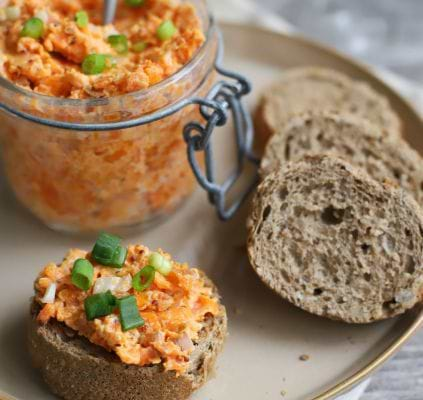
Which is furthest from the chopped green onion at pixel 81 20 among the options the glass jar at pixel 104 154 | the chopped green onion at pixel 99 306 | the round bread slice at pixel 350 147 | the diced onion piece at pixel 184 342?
the diced onion piece at pixel 184 342

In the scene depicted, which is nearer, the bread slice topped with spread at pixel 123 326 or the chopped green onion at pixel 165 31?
the bread slice topped with spread at pixel 123 326

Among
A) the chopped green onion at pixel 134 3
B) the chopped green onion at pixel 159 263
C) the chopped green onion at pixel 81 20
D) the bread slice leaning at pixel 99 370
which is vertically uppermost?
the chopped green onion at pixel 134 3

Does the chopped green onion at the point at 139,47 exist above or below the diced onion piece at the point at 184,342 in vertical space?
above

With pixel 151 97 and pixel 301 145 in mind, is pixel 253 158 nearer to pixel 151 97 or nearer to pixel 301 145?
pixel 301 145

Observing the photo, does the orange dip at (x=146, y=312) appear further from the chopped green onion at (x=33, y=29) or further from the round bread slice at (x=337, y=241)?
the chopped green onion at (x=33, y=29)

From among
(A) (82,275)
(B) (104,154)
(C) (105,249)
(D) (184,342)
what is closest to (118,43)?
(B) (104,154)

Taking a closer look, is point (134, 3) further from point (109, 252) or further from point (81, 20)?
point (109, 252)

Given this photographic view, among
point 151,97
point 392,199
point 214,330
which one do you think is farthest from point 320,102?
point 214,330
